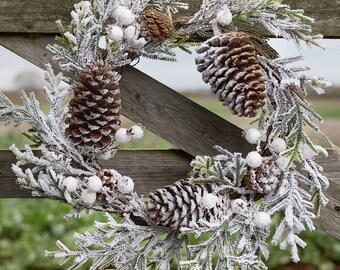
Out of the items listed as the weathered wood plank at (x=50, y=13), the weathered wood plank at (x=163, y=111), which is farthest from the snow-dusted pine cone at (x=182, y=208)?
the weathered wood plank at (x=50, y=13)

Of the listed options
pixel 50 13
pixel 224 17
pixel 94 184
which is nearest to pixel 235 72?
pixel 224 17

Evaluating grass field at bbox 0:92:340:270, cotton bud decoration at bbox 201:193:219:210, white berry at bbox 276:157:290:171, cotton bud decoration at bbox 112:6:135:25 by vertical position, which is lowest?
grass field at bbox 0:92:340:270

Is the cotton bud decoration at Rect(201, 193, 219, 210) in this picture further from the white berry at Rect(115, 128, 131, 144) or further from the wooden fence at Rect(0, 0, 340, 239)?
the wooden fence at Rect(0, 0, 340, 239)

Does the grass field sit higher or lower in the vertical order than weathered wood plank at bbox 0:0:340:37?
lower

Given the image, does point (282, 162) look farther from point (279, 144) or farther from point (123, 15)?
point (123, 15)

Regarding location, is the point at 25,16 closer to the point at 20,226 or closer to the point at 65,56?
the point at 65,56

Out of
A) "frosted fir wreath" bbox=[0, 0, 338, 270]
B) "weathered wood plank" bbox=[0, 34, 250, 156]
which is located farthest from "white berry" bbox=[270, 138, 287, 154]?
"weathered wood plank" bbox=[0, 34, 250, 156]

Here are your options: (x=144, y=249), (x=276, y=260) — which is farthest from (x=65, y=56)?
(x=276, y=260)

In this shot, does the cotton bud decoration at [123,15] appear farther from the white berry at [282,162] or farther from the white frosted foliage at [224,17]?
the white berry at [282,162]
